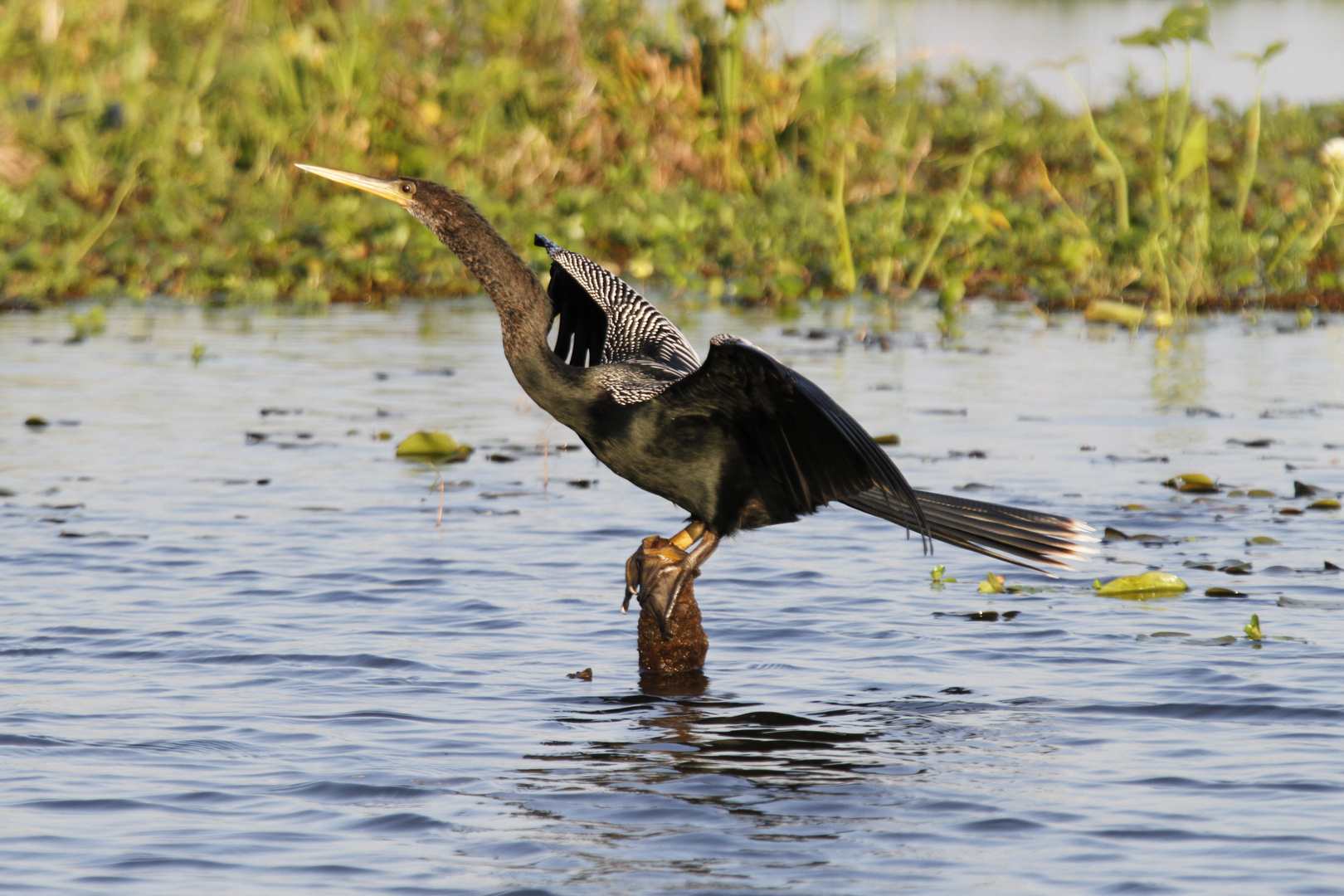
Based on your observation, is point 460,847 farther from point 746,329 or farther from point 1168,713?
point 746,329

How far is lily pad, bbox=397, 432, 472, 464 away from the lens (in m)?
7.59

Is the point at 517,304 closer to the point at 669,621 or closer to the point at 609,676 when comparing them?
the point at 669,621

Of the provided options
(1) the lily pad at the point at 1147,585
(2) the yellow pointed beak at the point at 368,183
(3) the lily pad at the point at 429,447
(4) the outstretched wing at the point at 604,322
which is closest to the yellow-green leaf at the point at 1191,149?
(3) the lily pad at the point at 429,447

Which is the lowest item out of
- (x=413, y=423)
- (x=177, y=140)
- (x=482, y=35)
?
(x=413, y=423)

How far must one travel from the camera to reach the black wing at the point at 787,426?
3.88 metres

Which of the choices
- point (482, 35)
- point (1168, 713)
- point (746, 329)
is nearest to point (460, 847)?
point (1168, 713)

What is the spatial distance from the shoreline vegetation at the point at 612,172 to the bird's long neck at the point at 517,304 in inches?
266

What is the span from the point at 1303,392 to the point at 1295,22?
25788 millimetres

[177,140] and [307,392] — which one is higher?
[177,140]

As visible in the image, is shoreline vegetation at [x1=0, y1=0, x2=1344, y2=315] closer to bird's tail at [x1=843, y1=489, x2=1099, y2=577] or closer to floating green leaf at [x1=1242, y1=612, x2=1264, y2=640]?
floating green leaf at [x1=1242, y1=612, x2=1264, y2=640]

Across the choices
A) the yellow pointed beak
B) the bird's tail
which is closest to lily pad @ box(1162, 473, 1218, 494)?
the bird's tail

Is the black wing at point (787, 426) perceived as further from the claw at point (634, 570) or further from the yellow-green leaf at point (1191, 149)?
the yellow-green leaf at point (1191, 149)

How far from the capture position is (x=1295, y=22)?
32.5 m

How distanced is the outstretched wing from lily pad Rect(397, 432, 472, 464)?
1949mm
